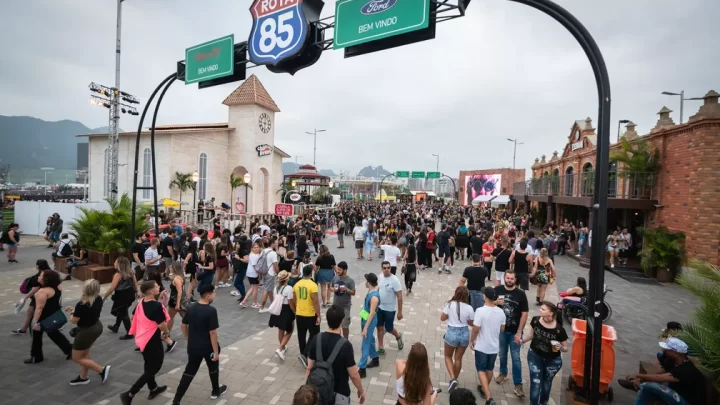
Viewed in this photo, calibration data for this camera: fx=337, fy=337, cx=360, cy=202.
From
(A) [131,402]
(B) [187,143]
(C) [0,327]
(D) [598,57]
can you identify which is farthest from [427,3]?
(B) [187,143]

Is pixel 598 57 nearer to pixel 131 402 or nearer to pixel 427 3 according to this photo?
pixel 427 3

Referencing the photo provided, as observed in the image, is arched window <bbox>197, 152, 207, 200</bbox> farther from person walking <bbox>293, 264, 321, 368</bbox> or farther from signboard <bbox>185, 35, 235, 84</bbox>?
person walking <bbox>293, 264, 321, 368</bbox>

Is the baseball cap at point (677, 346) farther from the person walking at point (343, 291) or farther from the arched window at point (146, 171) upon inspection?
the arched window at point (146, 171)

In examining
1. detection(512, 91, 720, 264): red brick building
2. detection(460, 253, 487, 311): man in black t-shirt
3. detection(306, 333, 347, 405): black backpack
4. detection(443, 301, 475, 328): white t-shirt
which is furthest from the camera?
detection(512, 91, 720, 264): red brick building

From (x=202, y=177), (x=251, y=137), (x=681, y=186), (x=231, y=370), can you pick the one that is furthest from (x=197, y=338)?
(x=251, y=137)

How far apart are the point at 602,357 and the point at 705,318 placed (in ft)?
4.24

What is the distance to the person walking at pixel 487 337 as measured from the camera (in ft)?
14.9

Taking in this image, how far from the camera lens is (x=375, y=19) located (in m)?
5.45

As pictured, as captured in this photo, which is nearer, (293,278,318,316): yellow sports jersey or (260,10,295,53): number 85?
(293,278,318,316): yellow sports jersey

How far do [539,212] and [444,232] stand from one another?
1875cm

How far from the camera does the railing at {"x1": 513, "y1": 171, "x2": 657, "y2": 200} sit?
550 inches

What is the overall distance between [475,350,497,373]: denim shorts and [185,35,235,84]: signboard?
790 centimetres

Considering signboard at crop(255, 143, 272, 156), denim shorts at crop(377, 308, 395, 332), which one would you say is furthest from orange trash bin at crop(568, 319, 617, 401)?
signboard at crop(255, 143, 272, 156)

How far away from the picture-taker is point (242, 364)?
5602 millimetres
